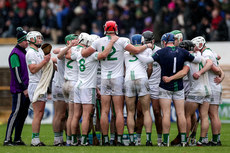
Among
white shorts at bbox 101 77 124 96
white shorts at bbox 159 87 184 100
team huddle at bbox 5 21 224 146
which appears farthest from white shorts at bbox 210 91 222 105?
white shorts at bbox 101 77 124 96

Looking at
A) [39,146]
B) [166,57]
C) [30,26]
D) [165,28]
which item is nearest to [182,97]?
[166,57]

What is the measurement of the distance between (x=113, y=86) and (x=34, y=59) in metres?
1.93

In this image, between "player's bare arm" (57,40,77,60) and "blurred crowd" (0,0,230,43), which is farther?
"blurred crowd" (0,0,230,43)

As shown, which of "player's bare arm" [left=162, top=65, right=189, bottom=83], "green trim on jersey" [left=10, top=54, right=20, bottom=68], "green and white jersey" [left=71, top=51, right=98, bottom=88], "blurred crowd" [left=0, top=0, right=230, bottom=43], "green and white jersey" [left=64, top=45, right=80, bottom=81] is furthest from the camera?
"blurred crowd" [left=0, top=0, right=230, bottom=43]

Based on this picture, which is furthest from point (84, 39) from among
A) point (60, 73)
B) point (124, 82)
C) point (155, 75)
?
point (155, 75)

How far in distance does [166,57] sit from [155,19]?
10565 millimetres

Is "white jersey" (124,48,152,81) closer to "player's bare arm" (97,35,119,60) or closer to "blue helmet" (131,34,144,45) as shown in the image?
"blue helmet" (131,34,144,45)

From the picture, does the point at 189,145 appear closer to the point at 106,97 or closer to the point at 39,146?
the point at 106,97

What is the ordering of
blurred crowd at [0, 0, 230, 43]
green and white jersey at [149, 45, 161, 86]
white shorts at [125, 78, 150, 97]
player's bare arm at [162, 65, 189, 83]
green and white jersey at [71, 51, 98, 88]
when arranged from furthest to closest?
1. blurred crowd at [0, 0, 230, 43]
2. green and white jersey at [149, 45, 161, 86]
3. green and white jersey at [71, 51, 98, 88]
4. white shorts at [125, 78, 150, 97]
5. player's bare arm at [162, 65, 189, 83]

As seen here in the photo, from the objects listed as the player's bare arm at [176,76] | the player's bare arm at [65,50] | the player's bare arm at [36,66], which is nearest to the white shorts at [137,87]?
the player's bare arm at [176,76]

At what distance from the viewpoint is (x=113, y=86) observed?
12.8 m

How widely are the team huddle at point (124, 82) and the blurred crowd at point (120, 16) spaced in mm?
8248

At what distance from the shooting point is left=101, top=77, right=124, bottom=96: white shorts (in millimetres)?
12844

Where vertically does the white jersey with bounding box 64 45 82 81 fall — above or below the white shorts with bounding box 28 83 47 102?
above
